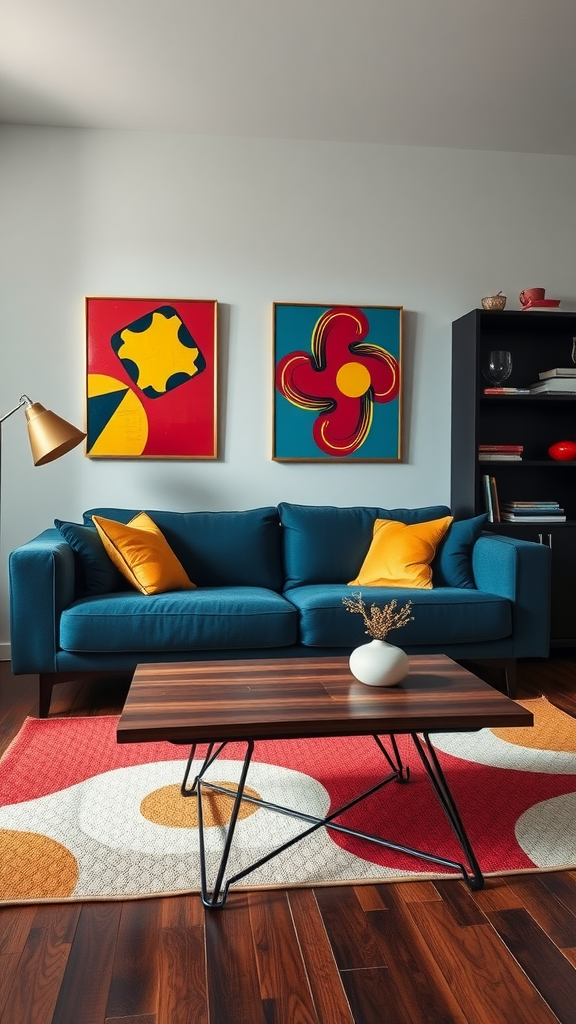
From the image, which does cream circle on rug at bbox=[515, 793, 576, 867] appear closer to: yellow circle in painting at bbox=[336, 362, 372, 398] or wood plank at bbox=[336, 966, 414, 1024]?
wood plank at bbox=[336, 966, 414, 1024]

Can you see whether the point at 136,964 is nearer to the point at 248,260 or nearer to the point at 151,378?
the point at 151,378

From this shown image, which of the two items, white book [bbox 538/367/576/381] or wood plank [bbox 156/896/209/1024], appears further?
white book [bbox 538/367/576/381]

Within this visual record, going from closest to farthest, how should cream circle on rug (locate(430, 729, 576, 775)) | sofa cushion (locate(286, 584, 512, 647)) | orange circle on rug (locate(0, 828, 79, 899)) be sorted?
orange circle on rug (locate(0, 828, 79, 899))
cream circle on rug (locate(430, 729, 576, 775))
sofa cushion (locate(286, 584, 512, 647))

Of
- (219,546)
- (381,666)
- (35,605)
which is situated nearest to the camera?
(381,666)

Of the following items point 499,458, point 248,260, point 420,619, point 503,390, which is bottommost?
point 420,619

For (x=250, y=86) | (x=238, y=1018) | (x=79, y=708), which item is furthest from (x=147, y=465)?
(x=238, y=1018)

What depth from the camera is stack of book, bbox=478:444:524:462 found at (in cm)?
421

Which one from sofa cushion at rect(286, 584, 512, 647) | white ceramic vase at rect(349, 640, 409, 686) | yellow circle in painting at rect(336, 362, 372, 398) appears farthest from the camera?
yellow circle in painting at rect(336, 362, 372, 398)

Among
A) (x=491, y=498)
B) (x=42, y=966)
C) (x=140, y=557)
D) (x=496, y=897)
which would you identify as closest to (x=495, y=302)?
(x=491, y=498)

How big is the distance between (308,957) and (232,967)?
0.15 m

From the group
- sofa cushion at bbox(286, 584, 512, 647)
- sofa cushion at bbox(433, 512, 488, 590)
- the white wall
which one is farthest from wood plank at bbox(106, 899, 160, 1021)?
the white wall

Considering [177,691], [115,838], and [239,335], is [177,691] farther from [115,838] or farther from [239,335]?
[239,335]

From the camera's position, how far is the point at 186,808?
224 centimetres

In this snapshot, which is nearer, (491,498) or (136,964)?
(136,964)
